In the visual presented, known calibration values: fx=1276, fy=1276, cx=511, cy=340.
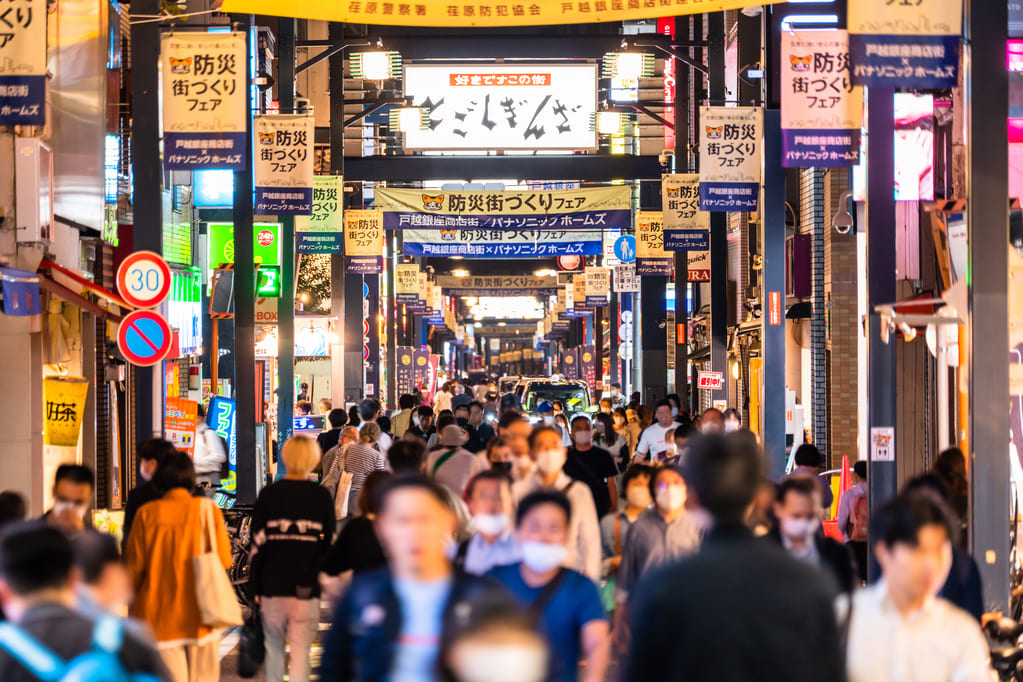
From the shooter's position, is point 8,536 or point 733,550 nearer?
point 733,550

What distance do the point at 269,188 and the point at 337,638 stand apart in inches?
581

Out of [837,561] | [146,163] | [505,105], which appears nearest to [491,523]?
[837,561]

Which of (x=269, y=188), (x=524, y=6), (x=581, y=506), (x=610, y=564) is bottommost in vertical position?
(x=610, y=564)

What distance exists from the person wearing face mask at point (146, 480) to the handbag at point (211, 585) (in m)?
0.56

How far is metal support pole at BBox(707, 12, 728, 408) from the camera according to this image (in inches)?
847

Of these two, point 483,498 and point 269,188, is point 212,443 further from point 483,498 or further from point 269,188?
point 483,498

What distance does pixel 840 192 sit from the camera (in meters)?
20.4

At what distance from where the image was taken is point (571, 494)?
23.9ft

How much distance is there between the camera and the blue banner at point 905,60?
9.92 metres

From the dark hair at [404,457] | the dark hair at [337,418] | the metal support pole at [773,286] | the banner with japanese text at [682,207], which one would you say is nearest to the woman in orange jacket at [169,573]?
the dark hair at [404,457]

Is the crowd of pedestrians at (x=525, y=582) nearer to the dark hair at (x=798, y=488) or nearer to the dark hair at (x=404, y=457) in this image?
the dark hair at (x=798, y=488)

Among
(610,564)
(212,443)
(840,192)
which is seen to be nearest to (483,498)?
(610,564)

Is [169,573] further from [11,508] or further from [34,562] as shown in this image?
[34,562]

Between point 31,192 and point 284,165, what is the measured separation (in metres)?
6.09
